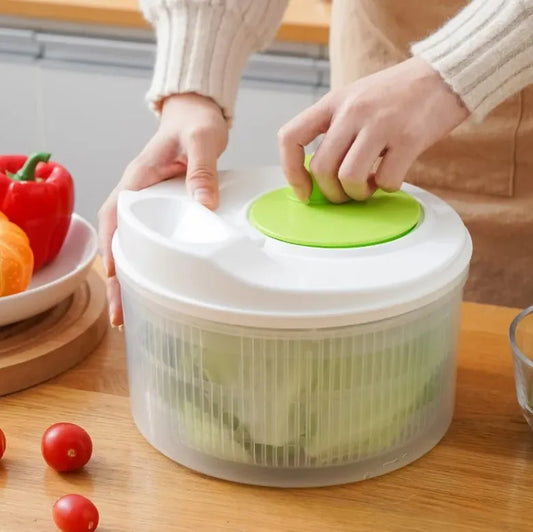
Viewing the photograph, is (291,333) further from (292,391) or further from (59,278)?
(59,278)

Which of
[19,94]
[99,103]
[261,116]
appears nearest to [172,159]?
[261,116]

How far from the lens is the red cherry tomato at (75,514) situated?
0.68 meters

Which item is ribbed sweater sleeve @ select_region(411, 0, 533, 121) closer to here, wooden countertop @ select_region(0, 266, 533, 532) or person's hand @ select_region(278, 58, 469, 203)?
person's hand @ select_region(278, 58, 469, 203)

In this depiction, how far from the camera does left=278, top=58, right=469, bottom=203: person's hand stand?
31.5 inches

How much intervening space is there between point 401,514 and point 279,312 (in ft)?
0.59

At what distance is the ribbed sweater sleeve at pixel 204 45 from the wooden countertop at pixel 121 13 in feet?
2.32

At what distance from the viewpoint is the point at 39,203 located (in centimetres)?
108

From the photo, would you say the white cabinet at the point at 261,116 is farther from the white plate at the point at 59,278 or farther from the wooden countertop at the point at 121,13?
the white plate at the point at 59,278

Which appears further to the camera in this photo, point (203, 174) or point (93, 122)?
point (93, 122)

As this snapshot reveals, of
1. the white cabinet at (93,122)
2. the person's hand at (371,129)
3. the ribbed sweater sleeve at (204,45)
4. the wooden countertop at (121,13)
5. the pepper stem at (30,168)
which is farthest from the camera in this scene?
the white cabinet at (93,122)

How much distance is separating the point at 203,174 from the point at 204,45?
0.22m

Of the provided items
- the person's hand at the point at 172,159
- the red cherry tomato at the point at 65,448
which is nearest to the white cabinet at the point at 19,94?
the person's hand at the point at 172,159

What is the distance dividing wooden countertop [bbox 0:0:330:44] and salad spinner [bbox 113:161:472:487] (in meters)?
1.01

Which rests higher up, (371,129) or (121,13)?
(371,129)
